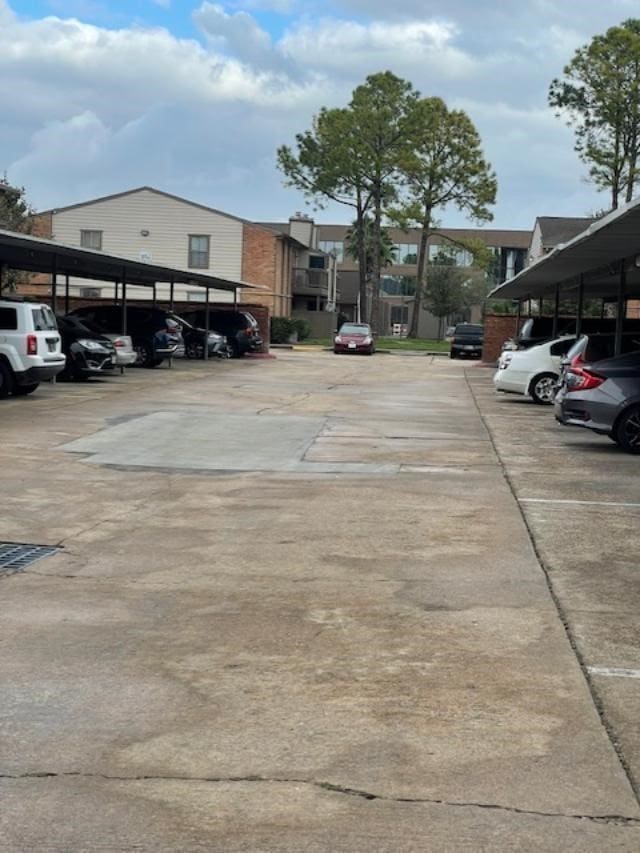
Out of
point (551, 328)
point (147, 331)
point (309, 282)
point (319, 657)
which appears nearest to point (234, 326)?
point (147, 331)

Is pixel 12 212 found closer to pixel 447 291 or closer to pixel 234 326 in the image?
pixel 234 326

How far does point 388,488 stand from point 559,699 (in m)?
6.14

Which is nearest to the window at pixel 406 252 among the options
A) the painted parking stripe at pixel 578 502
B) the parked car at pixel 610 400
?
the parked car at pixel 610 400

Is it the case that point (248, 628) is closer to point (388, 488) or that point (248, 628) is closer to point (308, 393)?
point (388, 488)

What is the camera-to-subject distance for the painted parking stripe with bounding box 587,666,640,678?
5.29 metres

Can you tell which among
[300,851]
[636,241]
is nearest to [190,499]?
[300,851]

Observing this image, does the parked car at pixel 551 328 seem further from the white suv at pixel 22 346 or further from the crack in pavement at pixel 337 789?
the crack in pavement at pixel 337 789

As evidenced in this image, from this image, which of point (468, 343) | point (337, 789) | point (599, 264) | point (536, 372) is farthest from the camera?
point (468, 343)

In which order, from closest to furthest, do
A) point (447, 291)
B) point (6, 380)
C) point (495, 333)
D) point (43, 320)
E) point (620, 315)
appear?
point (6, 380)
point (620, 315)
point (43, 320)
point (495, 333)
point (447, 291)

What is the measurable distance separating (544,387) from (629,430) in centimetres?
871

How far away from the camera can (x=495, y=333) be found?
42.4 metres

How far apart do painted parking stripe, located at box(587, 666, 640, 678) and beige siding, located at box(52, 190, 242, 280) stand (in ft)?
169

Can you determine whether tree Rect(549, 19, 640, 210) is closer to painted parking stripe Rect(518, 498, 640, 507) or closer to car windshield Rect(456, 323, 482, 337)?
car windshield Rect(456, 323, 482, 337)

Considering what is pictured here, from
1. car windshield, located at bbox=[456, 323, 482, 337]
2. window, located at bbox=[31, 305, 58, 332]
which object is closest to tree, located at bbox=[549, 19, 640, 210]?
car windshield, located at bbox=[456, 323, 482, 337]
